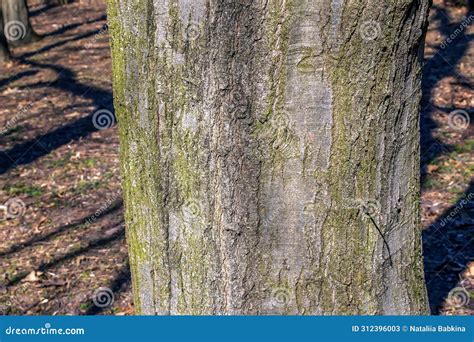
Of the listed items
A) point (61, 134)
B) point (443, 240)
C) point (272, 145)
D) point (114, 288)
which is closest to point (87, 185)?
point (61, 134)

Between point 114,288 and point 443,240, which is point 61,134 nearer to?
point 114,288

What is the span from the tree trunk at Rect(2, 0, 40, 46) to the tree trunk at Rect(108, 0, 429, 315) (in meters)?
12.1

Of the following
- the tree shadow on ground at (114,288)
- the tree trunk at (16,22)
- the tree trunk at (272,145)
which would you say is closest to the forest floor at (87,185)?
the tree shadow on ground at (114,288)

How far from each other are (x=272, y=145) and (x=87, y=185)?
5.79m

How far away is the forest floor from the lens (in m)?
5.88

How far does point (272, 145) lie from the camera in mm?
2553

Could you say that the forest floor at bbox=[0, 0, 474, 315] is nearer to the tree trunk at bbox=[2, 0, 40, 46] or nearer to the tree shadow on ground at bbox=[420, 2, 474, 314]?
the tree shadow on ground at bbox=[420, 2, 474, 314]

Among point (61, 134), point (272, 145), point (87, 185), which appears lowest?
point (87, 185)

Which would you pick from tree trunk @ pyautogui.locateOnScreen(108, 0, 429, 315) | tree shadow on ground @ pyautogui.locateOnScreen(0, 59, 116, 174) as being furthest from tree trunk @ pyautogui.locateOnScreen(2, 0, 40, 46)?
tree trunk @ pyautogui.locateOnScreen(108, 0, 429, 315)

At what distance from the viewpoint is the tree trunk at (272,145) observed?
2.48 meters

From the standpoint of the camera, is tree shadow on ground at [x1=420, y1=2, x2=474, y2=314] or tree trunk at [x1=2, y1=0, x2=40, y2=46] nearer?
tree shadow on ground at [x1=420, y1=2, x2=474, y2=314]

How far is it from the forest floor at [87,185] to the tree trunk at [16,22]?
1155mm

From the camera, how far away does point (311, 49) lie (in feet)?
8.09

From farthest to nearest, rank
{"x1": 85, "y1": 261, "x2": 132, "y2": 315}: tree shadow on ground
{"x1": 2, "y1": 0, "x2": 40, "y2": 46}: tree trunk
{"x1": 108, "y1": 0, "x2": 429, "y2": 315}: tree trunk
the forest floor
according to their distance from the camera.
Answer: {"x1": 2, "y1": 0, "x2": 40, "y2": 46}: tree trunk < the forest floor < {"x1": 85, "y1": 261, "x2": 132, "y2": 315}: tree shadow on ground < {"x1": 108, "y1": 0, "x2": 429, "y2": 315}: tree trunk
